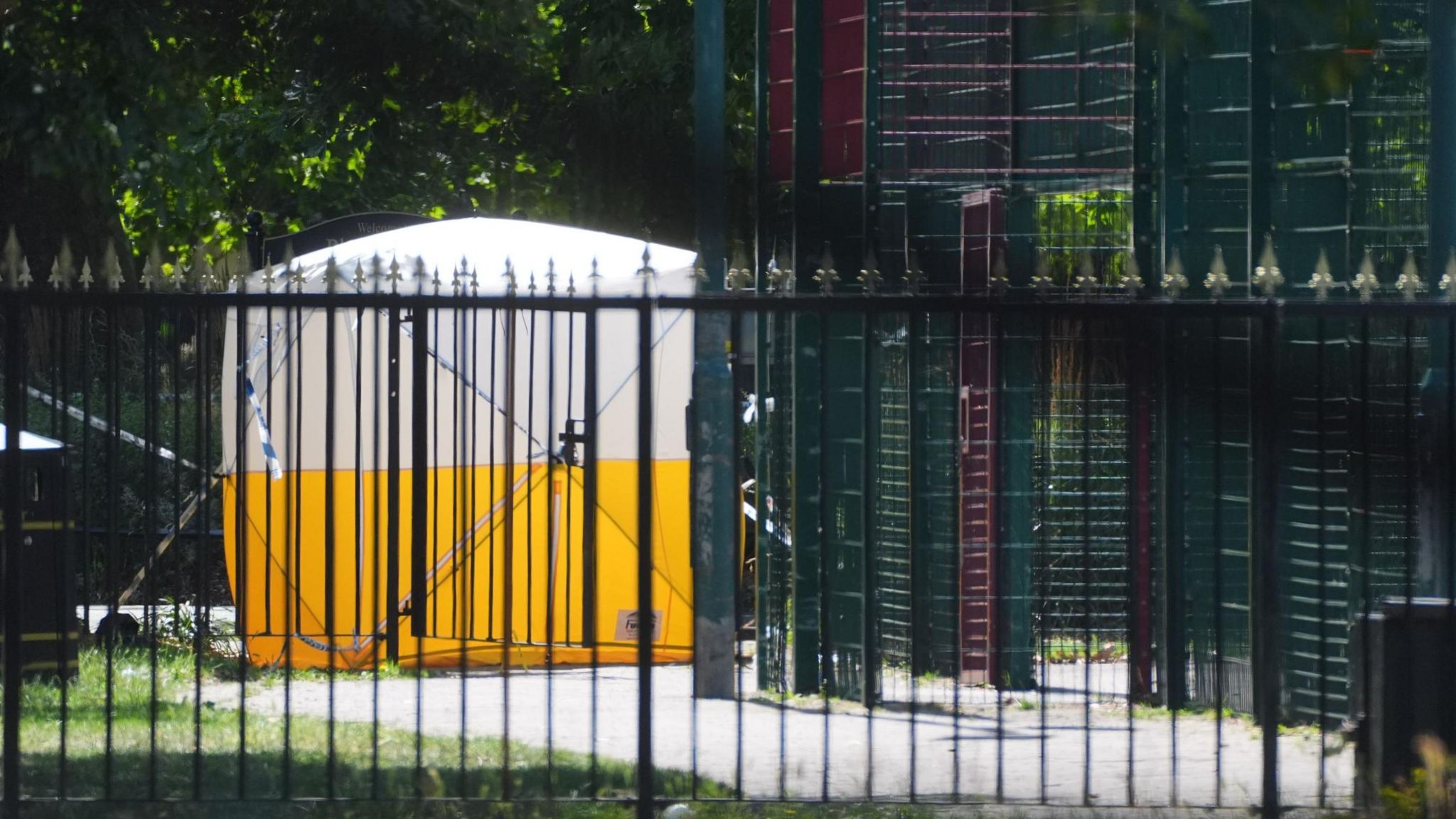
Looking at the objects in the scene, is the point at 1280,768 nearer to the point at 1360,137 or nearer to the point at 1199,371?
the point at 1199,371

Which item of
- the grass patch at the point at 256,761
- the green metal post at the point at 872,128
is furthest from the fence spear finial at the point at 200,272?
the green metal post at the point at 872,128

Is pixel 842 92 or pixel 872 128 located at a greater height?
pixel 842 92

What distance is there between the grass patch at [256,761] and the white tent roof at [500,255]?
2997mm

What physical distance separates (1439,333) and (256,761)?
5036 millimetres

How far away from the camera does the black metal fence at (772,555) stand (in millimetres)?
6180

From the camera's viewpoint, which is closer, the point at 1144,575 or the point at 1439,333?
the point at 1439,333

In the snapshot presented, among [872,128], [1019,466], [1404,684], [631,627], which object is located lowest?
[631,627]

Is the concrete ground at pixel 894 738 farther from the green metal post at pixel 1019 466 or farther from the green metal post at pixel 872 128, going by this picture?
the green metal post at pixel 872 128

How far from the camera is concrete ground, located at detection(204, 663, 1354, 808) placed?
6512 mm

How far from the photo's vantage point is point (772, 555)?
31.4ft

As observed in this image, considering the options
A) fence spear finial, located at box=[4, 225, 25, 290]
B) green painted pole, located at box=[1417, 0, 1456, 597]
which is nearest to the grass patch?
fence spear finial, located at box=[4, 225, 25, 290]

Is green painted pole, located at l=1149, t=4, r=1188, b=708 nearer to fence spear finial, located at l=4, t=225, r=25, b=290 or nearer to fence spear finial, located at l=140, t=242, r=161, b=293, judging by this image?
fence spear finial, located at l=140, t=242, r=161, b=293

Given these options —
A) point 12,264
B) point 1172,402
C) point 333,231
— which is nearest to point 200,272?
point 12,264

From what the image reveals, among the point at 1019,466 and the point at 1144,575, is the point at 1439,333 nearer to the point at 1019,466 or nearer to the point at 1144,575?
the point at 1144,575
